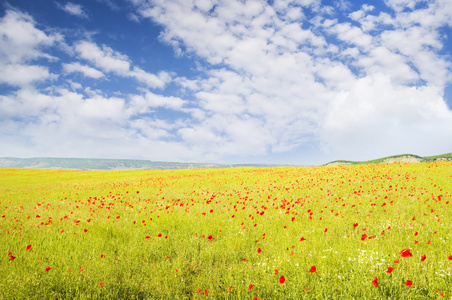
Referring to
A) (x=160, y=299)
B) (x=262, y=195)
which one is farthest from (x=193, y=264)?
(x=262, y=195)

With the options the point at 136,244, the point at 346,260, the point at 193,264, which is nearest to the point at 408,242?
the point at 346,260

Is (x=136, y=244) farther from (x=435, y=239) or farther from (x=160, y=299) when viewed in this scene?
(x=435, y=239)

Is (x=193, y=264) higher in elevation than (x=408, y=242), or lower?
lower

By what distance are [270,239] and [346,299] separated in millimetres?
3029

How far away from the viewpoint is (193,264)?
16.6ft

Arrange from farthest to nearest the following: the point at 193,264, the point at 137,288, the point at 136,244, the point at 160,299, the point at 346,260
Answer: the point at 136,244, the point at 193,264, the point at 346,260, the point at 137,288, the point at 160,299

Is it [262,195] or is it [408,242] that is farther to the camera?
[262,195]

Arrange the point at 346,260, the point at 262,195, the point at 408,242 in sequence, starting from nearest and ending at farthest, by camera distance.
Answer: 1. the point at 346,260
2. the point at 408,242
3. the point at 262,195

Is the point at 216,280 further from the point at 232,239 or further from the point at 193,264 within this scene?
the point at 232,239

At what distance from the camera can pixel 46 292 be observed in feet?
13.0

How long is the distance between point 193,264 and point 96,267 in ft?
6.54

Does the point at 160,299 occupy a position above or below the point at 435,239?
below

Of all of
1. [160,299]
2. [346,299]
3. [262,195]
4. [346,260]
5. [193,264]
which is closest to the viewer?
[346,299]

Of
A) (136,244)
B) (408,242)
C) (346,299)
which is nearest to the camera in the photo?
(346,299)
